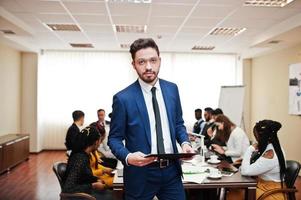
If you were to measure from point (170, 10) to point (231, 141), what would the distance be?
6.82ft

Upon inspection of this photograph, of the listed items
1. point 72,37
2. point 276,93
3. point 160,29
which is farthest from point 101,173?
point 276,93

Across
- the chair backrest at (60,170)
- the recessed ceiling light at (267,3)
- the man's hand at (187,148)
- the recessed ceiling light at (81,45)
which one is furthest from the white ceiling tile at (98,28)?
the man's hand at (187,148)

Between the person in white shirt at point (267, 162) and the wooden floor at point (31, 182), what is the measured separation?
2159 mm

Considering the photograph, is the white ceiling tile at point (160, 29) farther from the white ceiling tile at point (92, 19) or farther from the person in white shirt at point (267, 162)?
the person in white shirt at point (267, 162)

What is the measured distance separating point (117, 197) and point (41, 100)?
6.78 meters

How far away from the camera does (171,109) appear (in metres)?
1.64

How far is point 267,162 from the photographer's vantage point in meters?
2.77

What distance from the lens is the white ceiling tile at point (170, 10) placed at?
457cm

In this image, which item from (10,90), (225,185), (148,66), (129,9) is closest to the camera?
(148,66)

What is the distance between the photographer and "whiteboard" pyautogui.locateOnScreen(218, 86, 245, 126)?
7.52 m

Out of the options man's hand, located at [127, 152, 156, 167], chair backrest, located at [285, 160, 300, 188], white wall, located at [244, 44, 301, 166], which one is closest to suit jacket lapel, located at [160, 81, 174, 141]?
man's hand, located at [127, 152, 156, 167]

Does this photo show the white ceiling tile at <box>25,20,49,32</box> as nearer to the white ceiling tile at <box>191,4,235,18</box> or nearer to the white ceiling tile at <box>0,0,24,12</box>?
the white ceiling tile at <box>0,0,24,12</box>

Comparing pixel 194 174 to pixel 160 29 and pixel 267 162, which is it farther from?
pixel 160 29

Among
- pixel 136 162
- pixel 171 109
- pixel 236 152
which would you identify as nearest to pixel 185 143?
pixel 171 109
